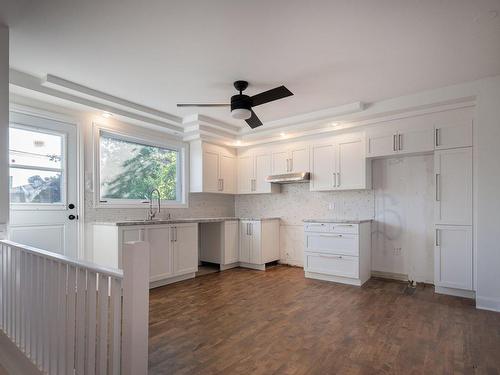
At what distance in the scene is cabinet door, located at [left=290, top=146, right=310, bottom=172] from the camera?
5.00 metres

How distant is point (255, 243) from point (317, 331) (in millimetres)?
2571

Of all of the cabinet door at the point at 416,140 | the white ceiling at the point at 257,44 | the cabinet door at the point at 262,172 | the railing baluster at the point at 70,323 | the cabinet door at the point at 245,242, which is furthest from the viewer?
the cabinet door at the point at 262,172

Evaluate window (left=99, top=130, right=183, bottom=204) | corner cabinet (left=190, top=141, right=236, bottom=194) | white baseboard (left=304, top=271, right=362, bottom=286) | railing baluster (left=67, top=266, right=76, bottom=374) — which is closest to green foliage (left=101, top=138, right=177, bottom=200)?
window (left=99, top=130, right=183, bottom=204)

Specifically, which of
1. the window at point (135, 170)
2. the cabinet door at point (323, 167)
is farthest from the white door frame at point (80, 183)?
the cabinet door at point (323, 167)

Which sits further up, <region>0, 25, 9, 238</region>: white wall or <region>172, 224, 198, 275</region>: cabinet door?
<region>0, 25, 9, 238</region>: white wall

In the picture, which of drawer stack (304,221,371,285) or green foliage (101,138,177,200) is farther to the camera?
green foliage (101,138,177,200)

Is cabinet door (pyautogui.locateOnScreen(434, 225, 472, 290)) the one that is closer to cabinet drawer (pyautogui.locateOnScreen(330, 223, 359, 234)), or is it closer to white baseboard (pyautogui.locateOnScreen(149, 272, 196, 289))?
cabinet drawer (pyautogui.locateOnScreen(330, 223, 359, 234))

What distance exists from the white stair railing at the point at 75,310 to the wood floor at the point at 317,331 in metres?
0.67

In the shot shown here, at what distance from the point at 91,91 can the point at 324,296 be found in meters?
3.78

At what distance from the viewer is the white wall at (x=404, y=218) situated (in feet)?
13.7

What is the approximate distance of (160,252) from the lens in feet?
13.4

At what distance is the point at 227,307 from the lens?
128 inches

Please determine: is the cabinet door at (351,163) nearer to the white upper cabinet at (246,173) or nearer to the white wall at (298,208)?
the white wall at (298,208)

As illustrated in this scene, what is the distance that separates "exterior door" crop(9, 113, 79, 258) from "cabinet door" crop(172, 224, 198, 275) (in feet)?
4.17
